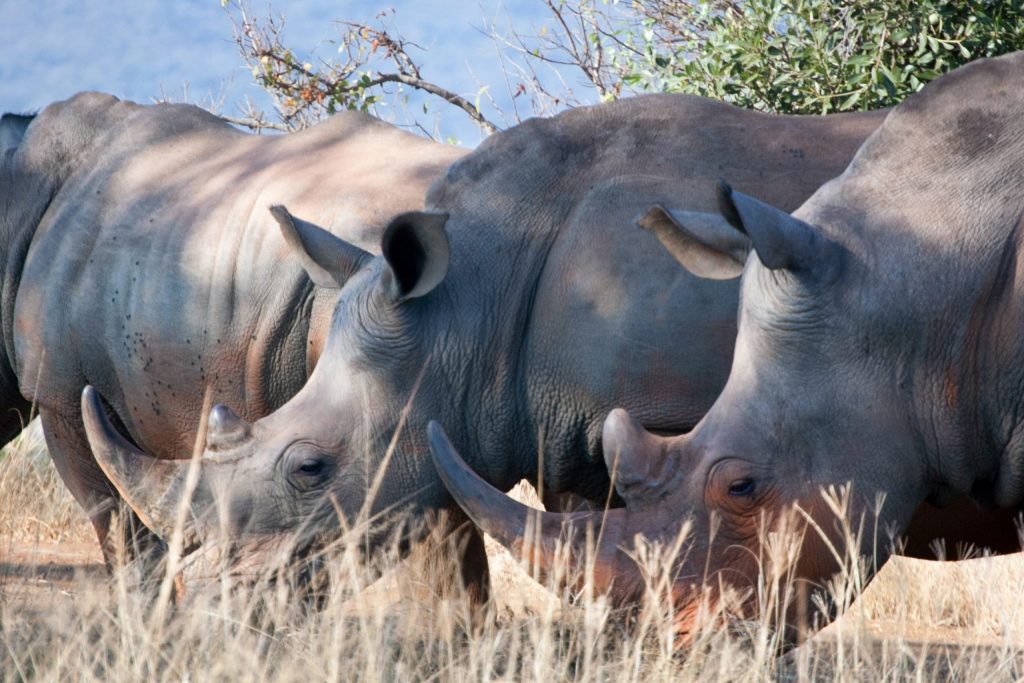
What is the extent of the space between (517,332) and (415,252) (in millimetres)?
513

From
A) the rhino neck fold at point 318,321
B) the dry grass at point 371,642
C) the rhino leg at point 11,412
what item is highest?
the rhino neck fold at point 318,321

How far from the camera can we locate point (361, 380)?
5.54m

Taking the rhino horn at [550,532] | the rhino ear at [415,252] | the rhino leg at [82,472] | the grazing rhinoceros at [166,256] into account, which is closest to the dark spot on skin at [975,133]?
the rhino horn at [550,532]

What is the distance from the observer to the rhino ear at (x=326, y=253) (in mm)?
5922

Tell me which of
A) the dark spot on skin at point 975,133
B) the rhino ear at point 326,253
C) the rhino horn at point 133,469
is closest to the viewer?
the dark spot on skin at point 975,133

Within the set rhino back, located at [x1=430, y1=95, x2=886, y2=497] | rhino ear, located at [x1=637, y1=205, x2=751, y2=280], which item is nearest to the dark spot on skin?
rhino ear, located at [x1=637, y1=205, x2=751, y2=280]

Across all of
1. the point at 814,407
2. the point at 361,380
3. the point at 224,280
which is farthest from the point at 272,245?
the point at 814,407

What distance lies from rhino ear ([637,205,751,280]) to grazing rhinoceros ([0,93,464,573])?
4.85 ft

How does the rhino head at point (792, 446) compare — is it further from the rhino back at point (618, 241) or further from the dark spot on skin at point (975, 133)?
the rhino back at point (618, 241)

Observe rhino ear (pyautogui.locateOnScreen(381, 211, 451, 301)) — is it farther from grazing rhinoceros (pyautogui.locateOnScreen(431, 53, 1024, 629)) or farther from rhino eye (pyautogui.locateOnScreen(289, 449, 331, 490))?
grazing rhinoceros (pyautogui.locateOnScreen(431, 53, 1024, 629))

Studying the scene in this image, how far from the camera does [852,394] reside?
465cm

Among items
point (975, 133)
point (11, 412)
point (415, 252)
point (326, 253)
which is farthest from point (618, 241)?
point (11, 412)

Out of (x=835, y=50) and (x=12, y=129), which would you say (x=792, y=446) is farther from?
(x=12, y=129)

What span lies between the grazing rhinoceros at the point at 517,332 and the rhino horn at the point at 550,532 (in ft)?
2.00
